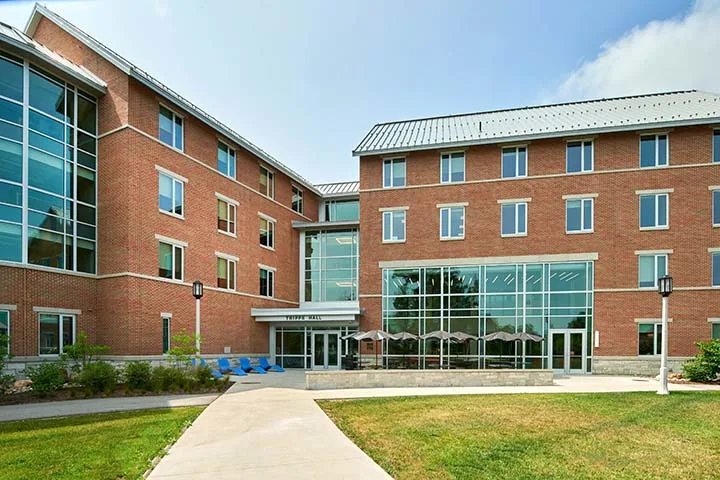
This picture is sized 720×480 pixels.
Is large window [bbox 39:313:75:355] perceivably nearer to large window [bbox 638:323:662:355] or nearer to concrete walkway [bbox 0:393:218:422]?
concrete walkway [bbox 0:393:218:422]

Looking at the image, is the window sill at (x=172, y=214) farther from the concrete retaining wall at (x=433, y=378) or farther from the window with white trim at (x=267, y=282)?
the concrete retaining wall at (x=433, y=378)

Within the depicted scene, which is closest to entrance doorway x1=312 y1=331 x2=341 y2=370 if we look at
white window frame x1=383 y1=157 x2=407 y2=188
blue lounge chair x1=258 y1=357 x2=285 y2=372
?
blue lounge chair x1=258 y1=357 x2=285 y2=372

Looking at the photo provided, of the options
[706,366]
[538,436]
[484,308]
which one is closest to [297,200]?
[484,308]

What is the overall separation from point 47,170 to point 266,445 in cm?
1717

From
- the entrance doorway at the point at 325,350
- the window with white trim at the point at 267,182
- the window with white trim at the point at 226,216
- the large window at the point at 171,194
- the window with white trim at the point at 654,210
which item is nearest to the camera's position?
the large window at the point at 171,194

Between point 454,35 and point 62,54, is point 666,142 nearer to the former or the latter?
point 454,35

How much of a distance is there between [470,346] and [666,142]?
14.6 meters

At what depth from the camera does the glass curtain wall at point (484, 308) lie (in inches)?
1022

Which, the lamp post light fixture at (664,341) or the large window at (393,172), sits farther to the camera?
the large window at (393,172)

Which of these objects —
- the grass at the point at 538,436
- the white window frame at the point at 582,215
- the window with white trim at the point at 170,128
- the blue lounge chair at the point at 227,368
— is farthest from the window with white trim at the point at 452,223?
the window with white trim at the point at 170,128

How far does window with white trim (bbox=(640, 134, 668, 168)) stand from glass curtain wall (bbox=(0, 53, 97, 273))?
88.0 feet

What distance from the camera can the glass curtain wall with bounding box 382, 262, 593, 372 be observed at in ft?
85.2

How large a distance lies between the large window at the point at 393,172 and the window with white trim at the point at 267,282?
9597 mm

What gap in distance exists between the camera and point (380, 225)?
29188mm
